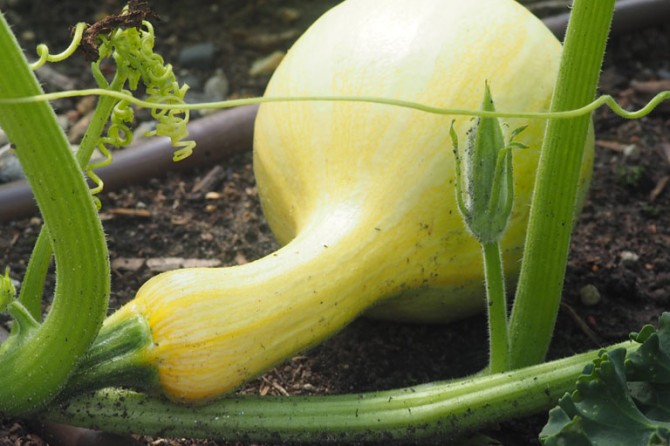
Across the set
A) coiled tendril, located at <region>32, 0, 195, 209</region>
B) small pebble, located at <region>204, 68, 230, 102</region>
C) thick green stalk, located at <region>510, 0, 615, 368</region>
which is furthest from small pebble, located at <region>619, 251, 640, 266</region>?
small pebble, located at <region>204, 68, 230, 102</region>

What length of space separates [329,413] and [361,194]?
0.38 m

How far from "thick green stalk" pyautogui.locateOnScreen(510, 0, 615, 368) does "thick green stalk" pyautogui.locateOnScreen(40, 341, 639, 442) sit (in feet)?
0.36

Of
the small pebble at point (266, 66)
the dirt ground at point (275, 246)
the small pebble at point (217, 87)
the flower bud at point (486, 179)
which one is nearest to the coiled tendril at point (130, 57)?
the flower bud at point (486, 179)

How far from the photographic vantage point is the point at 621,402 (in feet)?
4.67

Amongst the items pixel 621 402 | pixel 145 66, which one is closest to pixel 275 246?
pixel 145 66

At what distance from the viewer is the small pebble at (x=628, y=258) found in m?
2.23

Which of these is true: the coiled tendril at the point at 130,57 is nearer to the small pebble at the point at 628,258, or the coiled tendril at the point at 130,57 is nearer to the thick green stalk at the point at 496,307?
the thick green stalk at the point at 496,307

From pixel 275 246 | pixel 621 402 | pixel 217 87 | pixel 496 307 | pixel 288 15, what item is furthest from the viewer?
pixel 288 15

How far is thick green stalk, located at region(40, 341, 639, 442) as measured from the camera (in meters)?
1.65

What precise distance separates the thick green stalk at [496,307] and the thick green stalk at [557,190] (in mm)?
70

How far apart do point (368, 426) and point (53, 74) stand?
5.82 ft

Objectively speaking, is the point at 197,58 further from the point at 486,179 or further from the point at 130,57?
the point at 486,179

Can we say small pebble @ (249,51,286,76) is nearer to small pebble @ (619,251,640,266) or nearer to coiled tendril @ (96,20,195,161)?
small pebble @ (619,251,640,266)

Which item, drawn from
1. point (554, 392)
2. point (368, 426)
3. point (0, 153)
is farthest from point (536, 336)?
point (0, 153)
